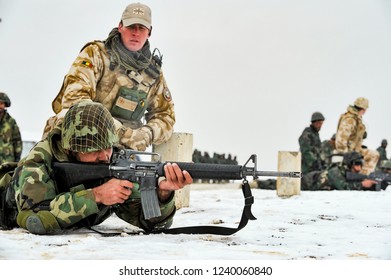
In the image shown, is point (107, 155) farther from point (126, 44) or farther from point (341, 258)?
point (126, 44)

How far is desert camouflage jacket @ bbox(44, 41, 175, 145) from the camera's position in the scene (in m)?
4.11

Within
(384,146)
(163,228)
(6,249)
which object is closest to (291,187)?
(163,228)

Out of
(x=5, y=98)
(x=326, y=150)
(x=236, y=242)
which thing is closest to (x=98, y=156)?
(x=236, y=242)

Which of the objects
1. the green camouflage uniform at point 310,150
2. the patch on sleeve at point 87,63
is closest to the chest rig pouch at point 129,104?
the patch on sleeve at point 87,63

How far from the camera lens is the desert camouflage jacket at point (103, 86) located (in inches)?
162

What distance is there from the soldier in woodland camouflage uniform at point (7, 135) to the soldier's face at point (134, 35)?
309 centimetres

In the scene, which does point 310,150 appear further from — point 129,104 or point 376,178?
point 129,104

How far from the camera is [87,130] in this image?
2.78 m

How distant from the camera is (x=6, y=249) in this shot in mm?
2428

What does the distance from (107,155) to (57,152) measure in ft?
0.90

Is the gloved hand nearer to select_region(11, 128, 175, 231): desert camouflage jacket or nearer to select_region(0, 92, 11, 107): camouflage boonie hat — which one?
select_region(11, 128, 175, 231): desert camouflage jacket

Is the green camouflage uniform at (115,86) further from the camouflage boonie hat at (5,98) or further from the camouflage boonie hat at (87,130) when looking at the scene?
the camouflage boonie hat at (5,98)

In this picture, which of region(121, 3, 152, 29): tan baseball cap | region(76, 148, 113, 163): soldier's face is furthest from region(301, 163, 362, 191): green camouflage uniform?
region(76, 148, 113, 163): soldier's face

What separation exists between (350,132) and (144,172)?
635 centimetres
